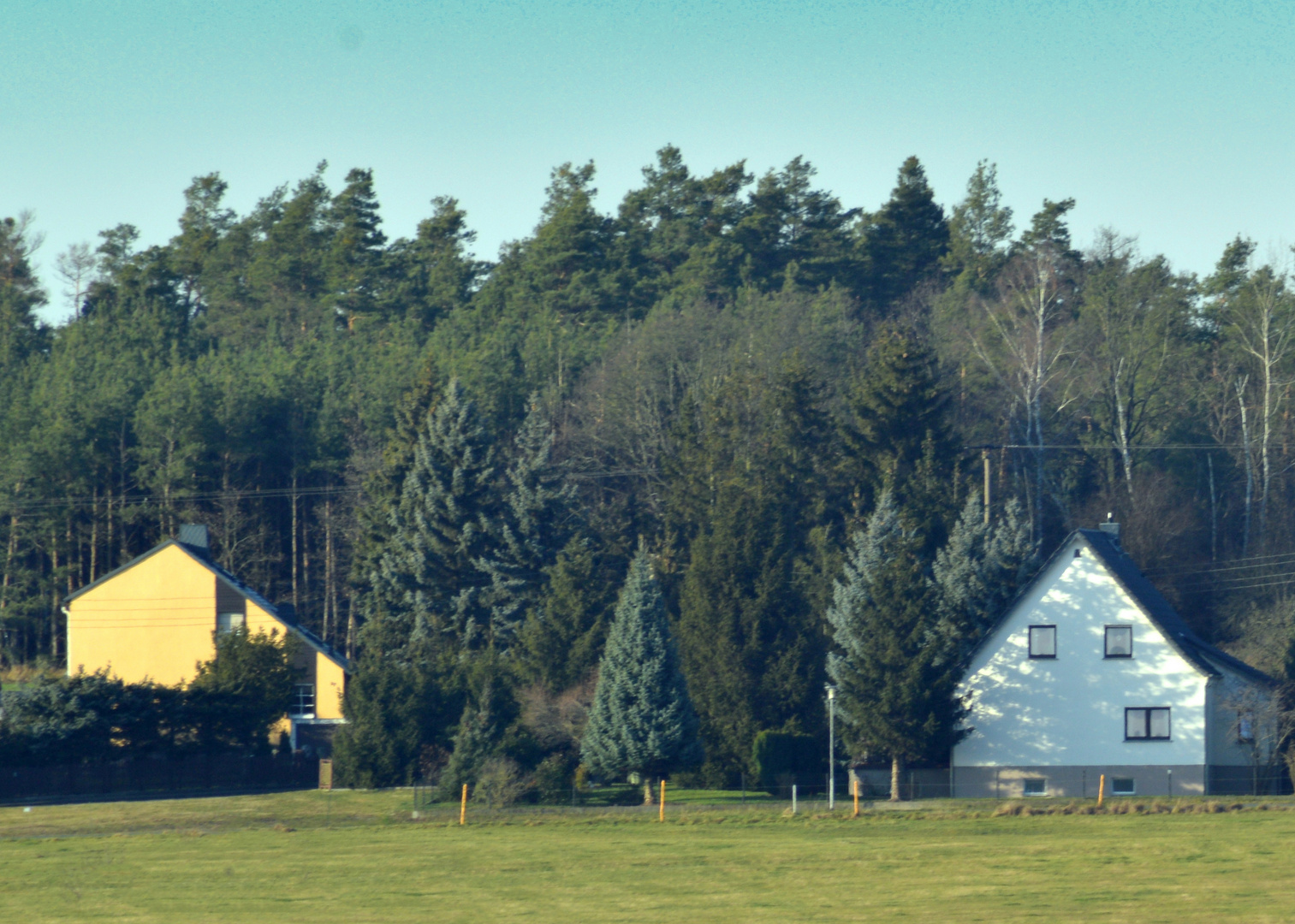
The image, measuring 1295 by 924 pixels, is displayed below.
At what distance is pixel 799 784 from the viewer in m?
48.6

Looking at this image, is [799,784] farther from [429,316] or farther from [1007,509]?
[429,316]

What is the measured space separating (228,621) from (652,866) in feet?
112

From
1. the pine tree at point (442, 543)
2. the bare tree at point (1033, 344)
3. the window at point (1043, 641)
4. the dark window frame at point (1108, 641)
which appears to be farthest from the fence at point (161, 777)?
the bare tree at point (1033, 344)

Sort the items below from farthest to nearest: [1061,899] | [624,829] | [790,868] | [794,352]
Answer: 1. [794,352]
2. [624,829]
3. [790,868]
4. [1061,899]

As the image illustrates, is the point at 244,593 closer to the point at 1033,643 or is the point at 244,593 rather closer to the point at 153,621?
the point at 153,621

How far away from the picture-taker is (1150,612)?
5003cm

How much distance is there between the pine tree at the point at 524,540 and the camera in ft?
210

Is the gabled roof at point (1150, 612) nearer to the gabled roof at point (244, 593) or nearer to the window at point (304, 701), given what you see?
the gabled roof at point (244, 593)

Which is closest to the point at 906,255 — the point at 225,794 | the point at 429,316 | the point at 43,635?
the point at 429,316

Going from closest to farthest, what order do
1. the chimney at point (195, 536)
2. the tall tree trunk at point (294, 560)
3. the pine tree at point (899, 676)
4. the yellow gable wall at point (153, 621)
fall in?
the pine tree at point (899, 676)
the yellow gable wall at point (153, 621)
the chimney at point (195, 536)
the tall tree trunk at point (294, 560)

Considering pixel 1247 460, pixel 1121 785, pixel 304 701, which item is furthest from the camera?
pixel 1247 460

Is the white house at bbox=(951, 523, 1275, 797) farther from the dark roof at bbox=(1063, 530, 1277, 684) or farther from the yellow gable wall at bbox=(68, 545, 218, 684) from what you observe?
the yellow gable wall at bbox=(68, 545, 218, 684)

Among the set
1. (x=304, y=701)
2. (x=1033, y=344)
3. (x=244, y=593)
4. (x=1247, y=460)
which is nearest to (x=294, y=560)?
(x=244, y=593)

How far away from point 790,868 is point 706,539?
89.9ft
